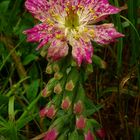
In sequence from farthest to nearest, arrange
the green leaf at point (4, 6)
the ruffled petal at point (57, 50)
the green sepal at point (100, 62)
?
the green leaf at point (4, 6) < the green sepal at point (100, 62) < the ruffled petal at point (57, 50)

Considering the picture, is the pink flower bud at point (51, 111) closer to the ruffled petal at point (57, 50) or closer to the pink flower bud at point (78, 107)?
the pink flower bud at point (78, 107)

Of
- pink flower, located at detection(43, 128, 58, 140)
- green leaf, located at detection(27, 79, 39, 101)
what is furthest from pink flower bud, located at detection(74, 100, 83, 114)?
green leaf, located at detection(27, 79, 39, 101)

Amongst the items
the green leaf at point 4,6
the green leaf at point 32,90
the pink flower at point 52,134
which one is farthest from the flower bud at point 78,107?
the green leaf at point 4,6

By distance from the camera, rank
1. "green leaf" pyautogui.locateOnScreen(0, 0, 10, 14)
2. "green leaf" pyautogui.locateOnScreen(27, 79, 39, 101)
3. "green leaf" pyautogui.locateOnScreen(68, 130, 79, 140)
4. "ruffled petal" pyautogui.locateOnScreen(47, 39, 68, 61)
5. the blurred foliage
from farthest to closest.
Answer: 1. "green leaf" pyautogui.locateOnScreen(0, 0, 10, 14)
2. "green leaf" pyautogui.locateOnScreen(27, 79, 39, 101)
3. the blurred foliage
4. "green leaf" pyautogui.locateOnScreen(68, 130, 79, 140)
5. "ruffled petal" pyautogui.locateOnScreen(47, 39, 68, 61)

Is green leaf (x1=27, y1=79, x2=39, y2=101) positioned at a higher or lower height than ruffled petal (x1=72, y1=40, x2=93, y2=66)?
lower

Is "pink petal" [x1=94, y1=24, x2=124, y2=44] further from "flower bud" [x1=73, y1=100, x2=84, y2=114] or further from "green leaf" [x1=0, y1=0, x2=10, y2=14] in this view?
"green leaf" [x1=0, y1=0, x2=10, y2=14]

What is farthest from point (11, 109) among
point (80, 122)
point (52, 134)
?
point (80, 122)
